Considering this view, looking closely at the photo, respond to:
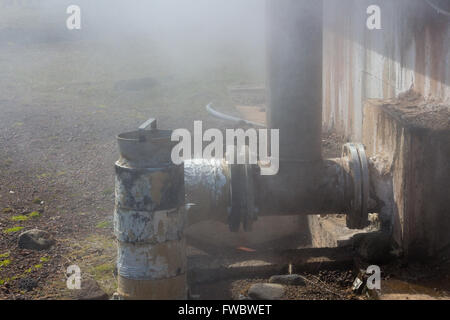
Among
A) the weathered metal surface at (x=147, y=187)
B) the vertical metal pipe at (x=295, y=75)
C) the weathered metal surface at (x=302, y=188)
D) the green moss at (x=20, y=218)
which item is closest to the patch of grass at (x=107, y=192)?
the green moss at (x=20, y=218)

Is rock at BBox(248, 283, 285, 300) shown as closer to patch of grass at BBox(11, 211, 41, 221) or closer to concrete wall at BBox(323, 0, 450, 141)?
concrete wall at BBox(323, 0, 450, 141)

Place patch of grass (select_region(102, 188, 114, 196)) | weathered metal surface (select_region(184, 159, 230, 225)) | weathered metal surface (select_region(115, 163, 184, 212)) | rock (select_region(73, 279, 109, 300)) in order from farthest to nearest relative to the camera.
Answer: patch of grass (select_region(102, 188, 114, 196)) → weathered metal surface (select_region(184, 159, 230, 225)) → rock (select_region(73, 279, 109, 300)) → weathered metal surface (select_region(115, 163, 184, 212))

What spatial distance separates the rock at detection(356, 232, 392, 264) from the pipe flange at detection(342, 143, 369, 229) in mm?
111

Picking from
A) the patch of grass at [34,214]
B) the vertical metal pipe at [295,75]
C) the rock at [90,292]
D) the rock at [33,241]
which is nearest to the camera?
the rock at [90,292]

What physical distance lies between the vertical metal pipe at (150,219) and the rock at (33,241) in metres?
1.22

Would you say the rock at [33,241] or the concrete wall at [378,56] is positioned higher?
the concrete wall at [378,56]

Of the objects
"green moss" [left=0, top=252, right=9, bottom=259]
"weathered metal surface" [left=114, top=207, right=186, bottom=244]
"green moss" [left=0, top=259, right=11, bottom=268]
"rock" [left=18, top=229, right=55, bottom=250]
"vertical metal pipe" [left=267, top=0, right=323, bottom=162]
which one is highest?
"vertical metal pipe" [left=267, top=0, right=323, bottom=162]

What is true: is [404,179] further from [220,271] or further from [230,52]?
[230,52]

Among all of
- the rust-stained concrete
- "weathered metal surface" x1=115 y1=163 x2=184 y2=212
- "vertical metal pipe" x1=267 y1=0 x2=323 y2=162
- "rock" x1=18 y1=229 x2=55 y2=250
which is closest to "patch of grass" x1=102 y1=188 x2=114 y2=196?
"rock" x1=18 y1=229 x2=55 y2=250

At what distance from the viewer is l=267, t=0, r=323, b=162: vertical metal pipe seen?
3553mm

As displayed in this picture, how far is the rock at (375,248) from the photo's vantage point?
380cm

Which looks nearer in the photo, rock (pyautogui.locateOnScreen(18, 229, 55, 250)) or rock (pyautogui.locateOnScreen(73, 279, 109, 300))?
rock (pyautogui.locateOnScreen(73, 279, 109, 300))

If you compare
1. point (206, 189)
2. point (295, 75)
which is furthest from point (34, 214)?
point (295, 75)

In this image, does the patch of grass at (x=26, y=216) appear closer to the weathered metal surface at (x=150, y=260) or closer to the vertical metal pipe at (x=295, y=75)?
the weathered metal surface at (x=150, y=260)
